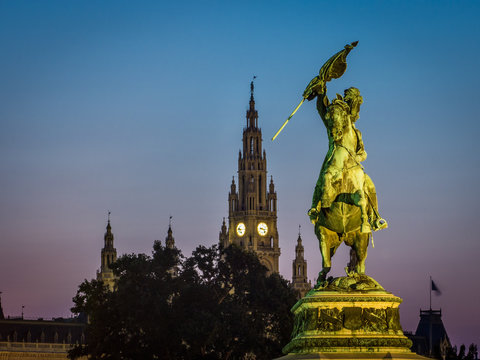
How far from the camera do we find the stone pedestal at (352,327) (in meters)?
19.3

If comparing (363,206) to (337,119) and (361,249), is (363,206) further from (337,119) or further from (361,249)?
(337,119)

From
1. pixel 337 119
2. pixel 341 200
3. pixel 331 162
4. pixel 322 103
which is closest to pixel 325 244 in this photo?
pixel 341 200

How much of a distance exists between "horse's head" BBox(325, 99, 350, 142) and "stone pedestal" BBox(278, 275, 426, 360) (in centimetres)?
275

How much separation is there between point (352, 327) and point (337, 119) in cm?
372

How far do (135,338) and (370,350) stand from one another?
6044 cm

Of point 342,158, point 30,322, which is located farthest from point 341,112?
point 30,322

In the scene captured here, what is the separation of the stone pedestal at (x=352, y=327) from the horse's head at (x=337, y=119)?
2.75 m

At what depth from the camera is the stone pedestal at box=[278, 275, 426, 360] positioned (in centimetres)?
1927

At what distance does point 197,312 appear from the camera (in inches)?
3182

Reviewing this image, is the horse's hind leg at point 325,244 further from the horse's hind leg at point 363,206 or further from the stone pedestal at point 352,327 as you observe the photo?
the stone pedestal at point 352,327

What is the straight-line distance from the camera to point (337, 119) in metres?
21.0

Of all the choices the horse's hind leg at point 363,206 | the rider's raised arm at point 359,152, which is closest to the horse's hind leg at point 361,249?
the horse's hind leg at point 363,206

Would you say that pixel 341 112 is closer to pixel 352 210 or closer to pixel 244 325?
pixel 352 210

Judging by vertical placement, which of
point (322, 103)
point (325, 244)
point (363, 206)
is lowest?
point (325, 244)
